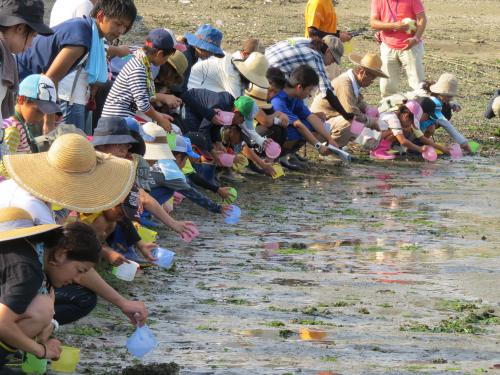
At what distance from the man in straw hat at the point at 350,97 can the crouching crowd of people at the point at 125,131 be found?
0.01 metres

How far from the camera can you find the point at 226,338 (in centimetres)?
536

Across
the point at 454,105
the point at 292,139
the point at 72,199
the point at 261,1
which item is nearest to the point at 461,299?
the point at 72,199

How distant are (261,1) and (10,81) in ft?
54.0

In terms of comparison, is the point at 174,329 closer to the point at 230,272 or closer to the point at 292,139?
the point at 230,272

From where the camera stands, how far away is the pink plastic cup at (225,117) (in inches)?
346

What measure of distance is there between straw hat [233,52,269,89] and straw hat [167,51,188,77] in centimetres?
93

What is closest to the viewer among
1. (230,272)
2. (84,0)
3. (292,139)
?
(230,272)

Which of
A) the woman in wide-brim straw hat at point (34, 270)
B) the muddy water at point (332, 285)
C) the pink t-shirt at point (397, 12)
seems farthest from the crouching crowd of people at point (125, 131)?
the pink t-shirt at point (397, 12)

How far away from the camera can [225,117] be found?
8.78 metres

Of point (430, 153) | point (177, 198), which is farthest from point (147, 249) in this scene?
point (430, 153)

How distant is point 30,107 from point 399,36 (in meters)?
6.85

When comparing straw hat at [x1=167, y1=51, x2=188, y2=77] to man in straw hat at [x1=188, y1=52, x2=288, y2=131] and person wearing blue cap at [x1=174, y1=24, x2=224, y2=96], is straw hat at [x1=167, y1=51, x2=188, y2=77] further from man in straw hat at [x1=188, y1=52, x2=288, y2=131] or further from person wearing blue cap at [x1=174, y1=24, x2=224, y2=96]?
man in straw hat at [x1=188, y1=52, x2=288, y2=131]

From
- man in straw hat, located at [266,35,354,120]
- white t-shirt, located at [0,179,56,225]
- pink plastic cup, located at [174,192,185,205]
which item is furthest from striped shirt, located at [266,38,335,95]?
white t-shirt, located at [0,179,56,225]

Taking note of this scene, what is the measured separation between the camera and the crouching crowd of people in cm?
443
